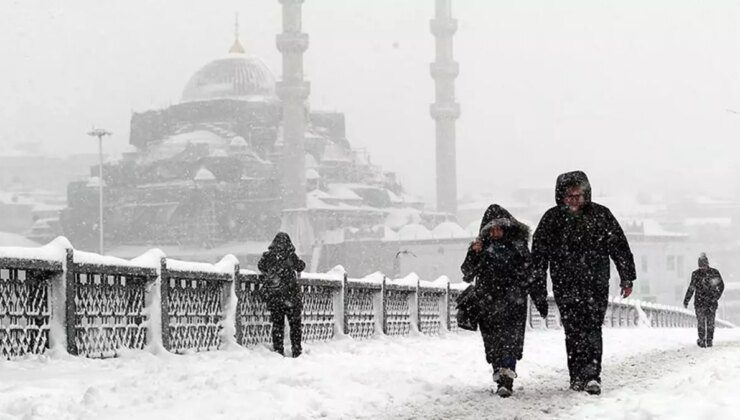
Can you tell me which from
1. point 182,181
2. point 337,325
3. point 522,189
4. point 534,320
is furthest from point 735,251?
point 337,325

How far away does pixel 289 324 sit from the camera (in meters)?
10.2

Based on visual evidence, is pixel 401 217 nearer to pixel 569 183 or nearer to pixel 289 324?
pixel 289 324

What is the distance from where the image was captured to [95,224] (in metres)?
85.1

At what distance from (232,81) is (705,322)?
81443mm

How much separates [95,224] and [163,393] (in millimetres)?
81615

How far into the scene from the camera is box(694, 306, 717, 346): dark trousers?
1430 cm

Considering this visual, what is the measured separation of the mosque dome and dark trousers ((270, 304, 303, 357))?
81.5 meters

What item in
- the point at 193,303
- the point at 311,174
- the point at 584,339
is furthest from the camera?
the point at 311,174

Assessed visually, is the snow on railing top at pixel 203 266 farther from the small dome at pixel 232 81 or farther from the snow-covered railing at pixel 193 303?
the small dome at pixel 232 81

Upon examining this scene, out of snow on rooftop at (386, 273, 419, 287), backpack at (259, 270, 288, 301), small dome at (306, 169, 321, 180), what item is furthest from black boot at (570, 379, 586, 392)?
small dome at (306, 169, 321, 180)

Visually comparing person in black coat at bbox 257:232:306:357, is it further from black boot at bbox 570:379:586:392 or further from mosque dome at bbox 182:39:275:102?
mosque dome at bbox 182:39:275:102

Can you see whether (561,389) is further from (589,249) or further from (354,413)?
(354,413)

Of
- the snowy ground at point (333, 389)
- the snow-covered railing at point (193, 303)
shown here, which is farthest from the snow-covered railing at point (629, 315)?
the snowy ground at point (333, 389)

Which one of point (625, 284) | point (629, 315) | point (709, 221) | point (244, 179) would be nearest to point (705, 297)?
point (625, 284)
